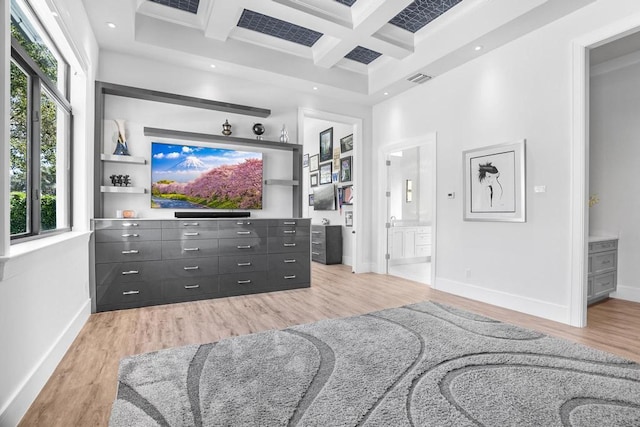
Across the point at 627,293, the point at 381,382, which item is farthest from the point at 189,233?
the point at 627,293

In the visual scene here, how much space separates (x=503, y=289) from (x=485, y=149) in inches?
63.6

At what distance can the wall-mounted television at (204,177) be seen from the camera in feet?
13.3

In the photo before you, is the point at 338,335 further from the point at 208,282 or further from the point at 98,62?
the point at 98,62

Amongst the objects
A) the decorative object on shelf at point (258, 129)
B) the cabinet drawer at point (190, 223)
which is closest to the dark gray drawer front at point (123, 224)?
the cabinet drawer at point (190, 223)

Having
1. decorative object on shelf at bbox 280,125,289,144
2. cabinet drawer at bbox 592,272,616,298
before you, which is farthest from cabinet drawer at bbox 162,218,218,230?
cabinet drawer at bbox 592,272,616,298

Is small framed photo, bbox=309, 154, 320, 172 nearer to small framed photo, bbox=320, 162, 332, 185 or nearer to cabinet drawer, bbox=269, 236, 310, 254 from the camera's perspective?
small framed photo, bbox=320, 162, 332, 185

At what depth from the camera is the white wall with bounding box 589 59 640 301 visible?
3887 mm

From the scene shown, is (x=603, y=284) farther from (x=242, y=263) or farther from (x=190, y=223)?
(x=190, y=223)

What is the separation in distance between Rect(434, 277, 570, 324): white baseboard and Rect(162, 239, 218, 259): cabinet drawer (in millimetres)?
3000

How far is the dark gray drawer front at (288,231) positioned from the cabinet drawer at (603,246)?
3274 millimetres

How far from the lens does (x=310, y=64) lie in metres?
4.64

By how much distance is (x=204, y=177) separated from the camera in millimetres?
4297

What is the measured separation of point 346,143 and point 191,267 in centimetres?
385

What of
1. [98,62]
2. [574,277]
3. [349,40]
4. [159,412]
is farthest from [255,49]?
[574,277]
